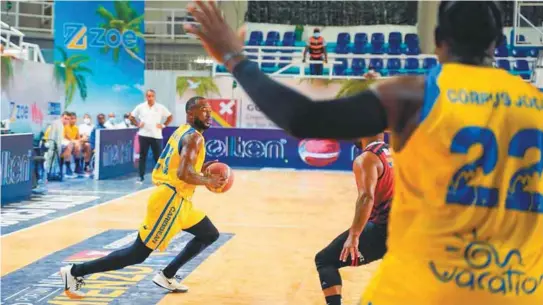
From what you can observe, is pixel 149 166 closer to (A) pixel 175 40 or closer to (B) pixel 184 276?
(A) pixel 175 40

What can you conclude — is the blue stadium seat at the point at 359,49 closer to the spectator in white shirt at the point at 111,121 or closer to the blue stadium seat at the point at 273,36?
the blue stadium seat at the point at 273,36

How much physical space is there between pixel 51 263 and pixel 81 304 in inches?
70.2

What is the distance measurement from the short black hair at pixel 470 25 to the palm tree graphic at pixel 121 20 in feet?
63.6

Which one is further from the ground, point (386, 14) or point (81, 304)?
point (386, 14)

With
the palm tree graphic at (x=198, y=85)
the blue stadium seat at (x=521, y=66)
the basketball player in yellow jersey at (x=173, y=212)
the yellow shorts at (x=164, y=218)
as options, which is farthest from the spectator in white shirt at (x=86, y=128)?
the blue stadium seat at (x=521, y=66)

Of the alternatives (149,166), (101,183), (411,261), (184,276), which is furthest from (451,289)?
(149,166)

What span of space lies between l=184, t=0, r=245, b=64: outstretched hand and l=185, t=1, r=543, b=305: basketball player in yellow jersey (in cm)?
12

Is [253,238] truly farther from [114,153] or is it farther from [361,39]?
[361,39]

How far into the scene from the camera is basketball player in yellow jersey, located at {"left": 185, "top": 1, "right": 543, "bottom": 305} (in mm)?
1950

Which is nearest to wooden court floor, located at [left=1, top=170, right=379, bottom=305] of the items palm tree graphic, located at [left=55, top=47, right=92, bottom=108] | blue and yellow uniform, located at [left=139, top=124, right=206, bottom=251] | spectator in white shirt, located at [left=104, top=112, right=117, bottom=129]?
blue and yellow uniform, located at [left=139, top=124, right=206, bottom=251]

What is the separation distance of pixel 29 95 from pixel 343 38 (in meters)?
12.0

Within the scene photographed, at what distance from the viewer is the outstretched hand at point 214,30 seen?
2150 mm

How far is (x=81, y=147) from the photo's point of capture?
59.0 feet

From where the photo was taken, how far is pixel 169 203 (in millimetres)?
6316
